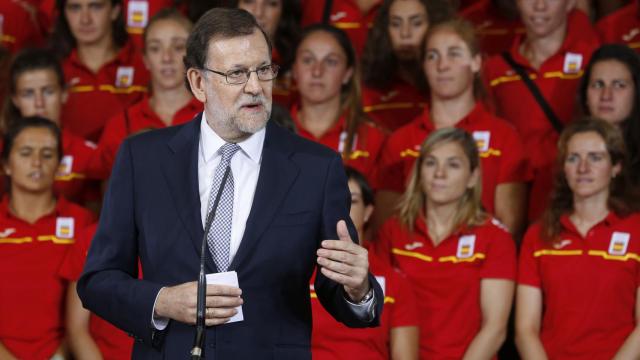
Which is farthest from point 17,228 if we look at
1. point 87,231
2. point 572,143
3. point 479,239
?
point 572,143

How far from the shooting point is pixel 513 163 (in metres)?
5.29

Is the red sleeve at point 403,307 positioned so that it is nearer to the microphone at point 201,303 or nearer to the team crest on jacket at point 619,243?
the team crest on jacket at point 619,243

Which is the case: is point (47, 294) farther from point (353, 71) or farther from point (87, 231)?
point (353, 71)

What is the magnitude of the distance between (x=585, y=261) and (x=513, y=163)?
69 centimetres

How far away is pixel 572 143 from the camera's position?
495cm

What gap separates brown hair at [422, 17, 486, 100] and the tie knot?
2972mm

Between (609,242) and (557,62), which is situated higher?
(557,62)

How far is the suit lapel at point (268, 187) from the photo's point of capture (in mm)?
2639

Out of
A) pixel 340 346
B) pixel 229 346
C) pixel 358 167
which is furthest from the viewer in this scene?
pixel 358 167

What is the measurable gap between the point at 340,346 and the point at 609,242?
4.08ft

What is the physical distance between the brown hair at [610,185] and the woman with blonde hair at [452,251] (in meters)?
0.21

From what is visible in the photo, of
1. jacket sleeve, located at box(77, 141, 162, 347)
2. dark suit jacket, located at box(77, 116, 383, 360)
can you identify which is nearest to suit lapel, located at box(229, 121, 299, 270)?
dark suit jacket, located at box(77, 116, 383, 360)

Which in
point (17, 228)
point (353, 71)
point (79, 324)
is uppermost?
point (353, 71)

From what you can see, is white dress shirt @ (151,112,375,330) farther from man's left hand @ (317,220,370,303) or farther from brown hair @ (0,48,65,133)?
brown hair @ (0,48,65,133)
